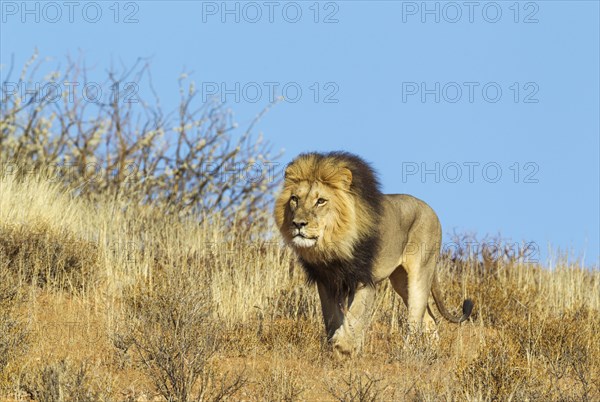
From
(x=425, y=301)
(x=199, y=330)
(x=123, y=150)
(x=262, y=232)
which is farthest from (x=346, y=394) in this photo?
(x=123, y=150)

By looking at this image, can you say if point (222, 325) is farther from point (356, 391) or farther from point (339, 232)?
point (356, 391)

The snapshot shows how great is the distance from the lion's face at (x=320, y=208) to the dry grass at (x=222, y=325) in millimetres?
788

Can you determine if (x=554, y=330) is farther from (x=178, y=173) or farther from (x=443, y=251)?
(x=178, y=173)

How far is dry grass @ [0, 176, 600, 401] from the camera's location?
6.65 metres

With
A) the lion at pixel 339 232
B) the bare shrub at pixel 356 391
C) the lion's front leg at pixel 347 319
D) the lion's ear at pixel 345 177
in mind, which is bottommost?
the bare shrub at pixel 356 391

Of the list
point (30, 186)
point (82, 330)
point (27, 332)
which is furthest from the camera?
point (30, 186)

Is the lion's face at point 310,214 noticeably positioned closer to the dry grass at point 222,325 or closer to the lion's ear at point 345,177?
the lion's ear at point 345,177

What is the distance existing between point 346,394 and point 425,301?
2.80 meters

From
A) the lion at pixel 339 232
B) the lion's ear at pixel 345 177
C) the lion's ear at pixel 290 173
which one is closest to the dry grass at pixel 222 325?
the lion at pixel 339 232

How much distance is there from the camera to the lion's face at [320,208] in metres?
7.94

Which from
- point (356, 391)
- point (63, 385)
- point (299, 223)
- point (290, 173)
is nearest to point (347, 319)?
point (299, 223)

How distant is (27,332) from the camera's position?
7637mm

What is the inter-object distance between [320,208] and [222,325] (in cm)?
142

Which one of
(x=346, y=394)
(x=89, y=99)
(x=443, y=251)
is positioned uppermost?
(x=89, y=99)
